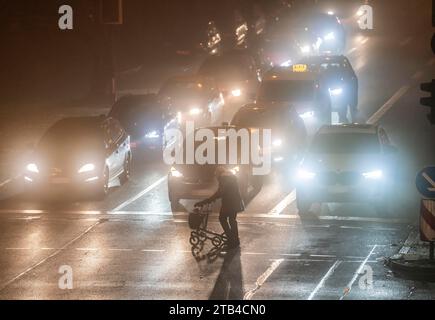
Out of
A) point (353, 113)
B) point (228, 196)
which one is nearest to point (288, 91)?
point (353, 113)

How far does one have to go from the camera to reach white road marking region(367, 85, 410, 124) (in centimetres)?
3781

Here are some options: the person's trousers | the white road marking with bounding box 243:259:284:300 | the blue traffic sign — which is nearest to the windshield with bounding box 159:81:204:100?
the person's trousers

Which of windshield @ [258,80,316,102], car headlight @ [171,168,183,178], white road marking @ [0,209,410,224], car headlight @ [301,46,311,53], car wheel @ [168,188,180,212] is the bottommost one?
white road marking @ [0,209,410,224]

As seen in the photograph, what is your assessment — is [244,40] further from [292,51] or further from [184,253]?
[184,253]

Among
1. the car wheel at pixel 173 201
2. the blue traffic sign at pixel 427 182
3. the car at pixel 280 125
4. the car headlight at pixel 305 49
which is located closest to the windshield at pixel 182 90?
the car at pixel 280 125

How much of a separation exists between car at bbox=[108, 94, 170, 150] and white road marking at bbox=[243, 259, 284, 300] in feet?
44.8

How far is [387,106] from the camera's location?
40.1 m

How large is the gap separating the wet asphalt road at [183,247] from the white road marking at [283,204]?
22mm

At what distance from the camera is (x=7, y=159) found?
107 ft

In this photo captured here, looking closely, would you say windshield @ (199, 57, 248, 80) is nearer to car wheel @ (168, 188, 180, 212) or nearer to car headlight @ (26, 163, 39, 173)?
car headlight @ (26, 163, 39, 173)

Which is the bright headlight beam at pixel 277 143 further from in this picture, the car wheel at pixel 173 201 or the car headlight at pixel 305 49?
the car headlight at pixel 305 49

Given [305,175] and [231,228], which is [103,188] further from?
[231,228]

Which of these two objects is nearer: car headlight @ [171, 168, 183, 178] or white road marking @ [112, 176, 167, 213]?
car headlight @ [171, 168, 183, 178]

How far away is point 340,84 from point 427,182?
19.6 m
